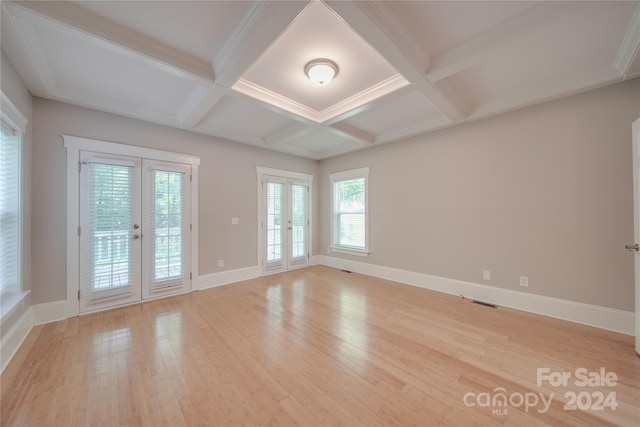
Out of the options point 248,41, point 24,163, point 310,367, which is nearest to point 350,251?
point 310,367

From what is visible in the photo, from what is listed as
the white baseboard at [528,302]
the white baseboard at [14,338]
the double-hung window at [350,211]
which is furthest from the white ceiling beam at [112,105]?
the white baseboard at [528,302]

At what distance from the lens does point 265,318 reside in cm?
283

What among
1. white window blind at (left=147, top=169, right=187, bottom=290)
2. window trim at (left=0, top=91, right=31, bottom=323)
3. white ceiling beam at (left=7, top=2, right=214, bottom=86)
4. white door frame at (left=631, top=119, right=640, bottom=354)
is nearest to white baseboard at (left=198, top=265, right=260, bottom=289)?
white window blind at (left=147, top=169, right=187, bottom=290)

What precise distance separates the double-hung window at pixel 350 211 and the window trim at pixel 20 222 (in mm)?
4520

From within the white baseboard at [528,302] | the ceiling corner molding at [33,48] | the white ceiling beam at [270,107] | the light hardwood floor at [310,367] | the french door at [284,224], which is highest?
the ceiling corner molding at [33,48]

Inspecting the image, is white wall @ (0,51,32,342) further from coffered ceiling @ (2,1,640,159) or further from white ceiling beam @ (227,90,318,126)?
white ceiling beam @ (227,90,318,126)

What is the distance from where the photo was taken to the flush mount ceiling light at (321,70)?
7.31 ft

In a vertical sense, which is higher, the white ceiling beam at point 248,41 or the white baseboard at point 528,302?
the white ceiling beam at point 248,41

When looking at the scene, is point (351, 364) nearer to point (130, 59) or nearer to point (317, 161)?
point (130, 59)

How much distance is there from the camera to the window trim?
6.78ft

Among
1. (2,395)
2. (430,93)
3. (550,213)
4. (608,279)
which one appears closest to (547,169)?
(550,213)

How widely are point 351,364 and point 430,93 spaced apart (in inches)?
112

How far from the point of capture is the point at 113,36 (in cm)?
184

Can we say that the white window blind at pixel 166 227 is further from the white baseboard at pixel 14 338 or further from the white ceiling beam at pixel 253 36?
the white ceiling beam at pixel 253 36
